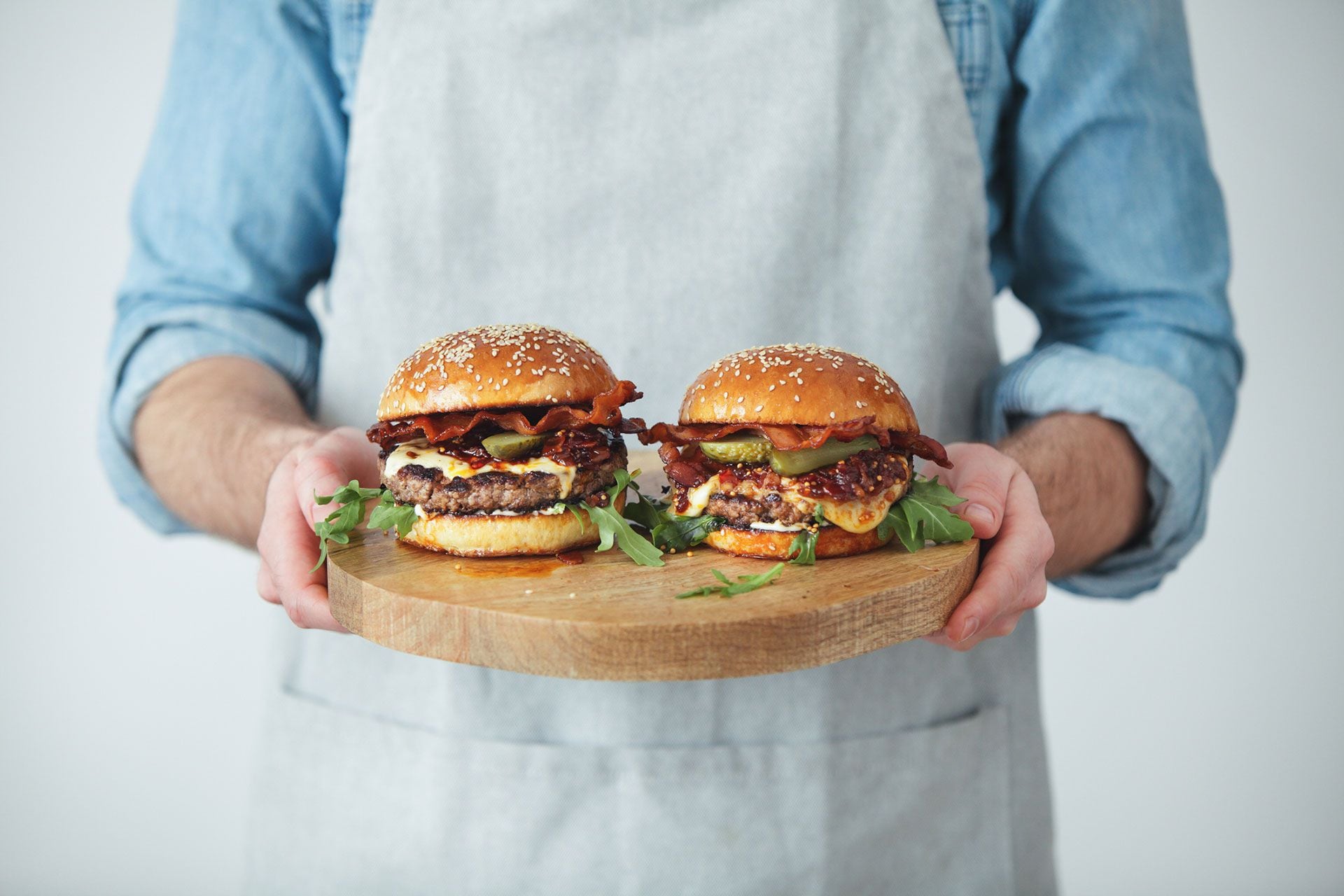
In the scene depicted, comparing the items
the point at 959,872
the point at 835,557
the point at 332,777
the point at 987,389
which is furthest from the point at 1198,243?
the point at 332,777

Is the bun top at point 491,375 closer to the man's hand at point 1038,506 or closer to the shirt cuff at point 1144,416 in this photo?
the man's hand at point 1038,506

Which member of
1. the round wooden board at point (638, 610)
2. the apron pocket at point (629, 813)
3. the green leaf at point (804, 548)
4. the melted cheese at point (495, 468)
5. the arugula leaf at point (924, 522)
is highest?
the melted cheese at point (495, 468)

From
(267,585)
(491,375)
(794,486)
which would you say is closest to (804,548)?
(794,486)

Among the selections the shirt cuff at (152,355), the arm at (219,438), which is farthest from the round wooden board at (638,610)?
the shirt cuff at (152,355)

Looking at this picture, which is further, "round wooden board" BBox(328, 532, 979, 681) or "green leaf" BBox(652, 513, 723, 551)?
"green leaf" BBox(652, 513, 723, 551)

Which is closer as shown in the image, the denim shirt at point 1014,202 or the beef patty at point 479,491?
the beef patty at point 479,491

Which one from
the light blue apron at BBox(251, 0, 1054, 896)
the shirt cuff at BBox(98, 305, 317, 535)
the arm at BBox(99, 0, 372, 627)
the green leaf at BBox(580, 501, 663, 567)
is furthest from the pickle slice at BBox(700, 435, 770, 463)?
the shirt cuff at BBox(98, 305, 317, 535)

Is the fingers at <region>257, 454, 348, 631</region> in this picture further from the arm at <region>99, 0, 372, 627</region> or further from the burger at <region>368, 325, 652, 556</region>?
the arm at <region>99, 0, 372, 627</region>
